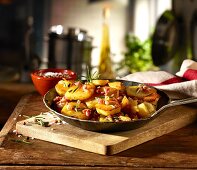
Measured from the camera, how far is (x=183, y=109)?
74.9 inches

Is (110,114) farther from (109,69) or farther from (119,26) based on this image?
(119,26)

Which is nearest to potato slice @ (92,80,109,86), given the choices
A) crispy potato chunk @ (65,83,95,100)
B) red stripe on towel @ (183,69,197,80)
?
crispy potato chunk @ (65,83,95,100)

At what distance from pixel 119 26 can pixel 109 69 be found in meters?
0.97

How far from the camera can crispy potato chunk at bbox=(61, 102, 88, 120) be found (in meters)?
1.58

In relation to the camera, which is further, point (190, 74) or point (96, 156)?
point (190, 74)

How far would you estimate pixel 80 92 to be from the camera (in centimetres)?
165

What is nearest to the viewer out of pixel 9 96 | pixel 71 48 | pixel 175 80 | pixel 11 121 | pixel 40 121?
pixel 40 121

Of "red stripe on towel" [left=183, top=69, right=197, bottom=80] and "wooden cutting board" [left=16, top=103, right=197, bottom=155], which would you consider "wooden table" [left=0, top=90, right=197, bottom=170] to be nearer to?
"wooden cutting board" [left=16, top=103, right=197, bottom=155]

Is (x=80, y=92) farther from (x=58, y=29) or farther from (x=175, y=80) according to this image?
(x=58, y=29)

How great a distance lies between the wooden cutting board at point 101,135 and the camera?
1.51 meters

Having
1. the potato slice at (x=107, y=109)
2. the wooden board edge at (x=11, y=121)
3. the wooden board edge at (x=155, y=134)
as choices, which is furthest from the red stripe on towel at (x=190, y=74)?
the wooden board edge at (x=11, y=121)

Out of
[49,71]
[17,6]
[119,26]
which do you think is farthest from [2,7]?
[49,71]

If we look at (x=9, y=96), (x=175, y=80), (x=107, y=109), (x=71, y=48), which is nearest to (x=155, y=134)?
(x=107, y=109)

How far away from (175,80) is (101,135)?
0.57 meters
